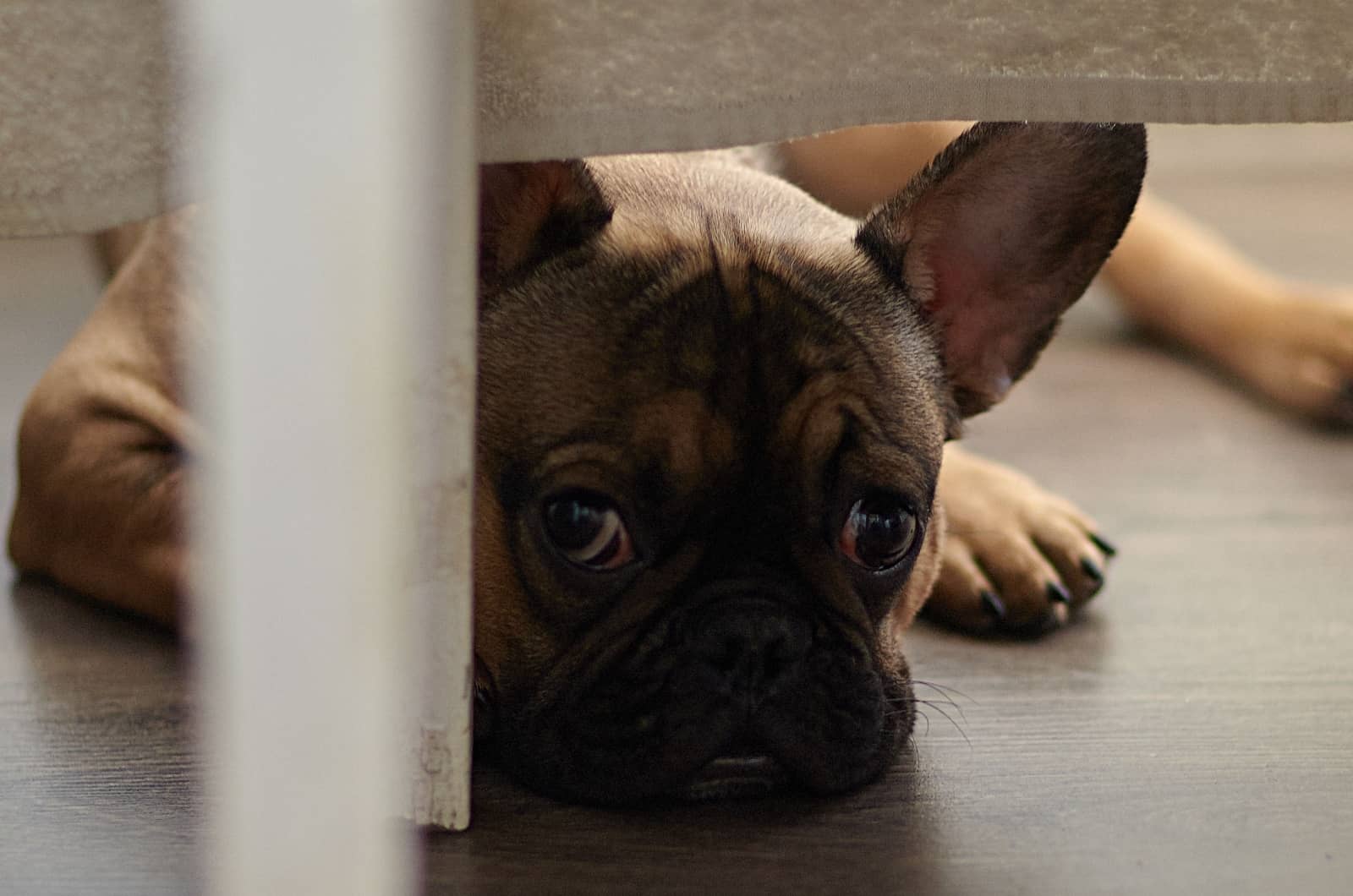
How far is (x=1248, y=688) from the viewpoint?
1371mm

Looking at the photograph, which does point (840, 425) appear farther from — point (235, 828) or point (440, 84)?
point (235, 828)

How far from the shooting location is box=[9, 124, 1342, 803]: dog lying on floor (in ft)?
3.62

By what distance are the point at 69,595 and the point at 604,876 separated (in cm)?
82

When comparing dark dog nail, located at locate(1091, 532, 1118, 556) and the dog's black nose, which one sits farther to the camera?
dark dog nail, located at locate(1091, 532, 1118, 556)

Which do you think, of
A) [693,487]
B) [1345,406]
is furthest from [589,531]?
[1345,406]

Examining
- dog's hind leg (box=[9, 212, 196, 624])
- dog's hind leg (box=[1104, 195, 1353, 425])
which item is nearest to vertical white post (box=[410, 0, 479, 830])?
dog's hind leg (box=[9, 212, 196, 624])

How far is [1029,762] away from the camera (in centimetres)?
122

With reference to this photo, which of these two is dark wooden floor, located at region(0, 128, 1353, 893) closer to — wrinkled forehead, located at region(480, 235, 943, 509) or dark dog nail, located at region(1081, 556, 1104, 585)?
dark dog nail, located at region(1081, 556, 1104, 585)

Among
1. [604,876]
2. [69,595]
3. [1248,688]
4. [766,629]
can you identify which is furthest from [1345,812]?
[69,595]

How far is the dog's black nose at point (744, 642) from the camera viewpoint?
109cm

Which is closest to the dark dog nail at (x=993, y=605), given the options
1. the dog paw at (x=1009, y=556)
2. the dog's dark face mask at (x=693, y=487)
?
the dog paw at (x=1009, y=556)

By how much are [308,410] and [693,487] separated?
19.1 inches

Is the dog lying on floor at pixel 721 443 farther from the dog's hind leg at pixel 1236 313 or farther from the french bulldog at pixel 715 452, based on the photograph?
the dog's hind leg at pixel 1236 313

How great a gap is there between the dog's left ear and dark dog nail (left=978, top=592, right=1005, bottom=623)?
19 cm
